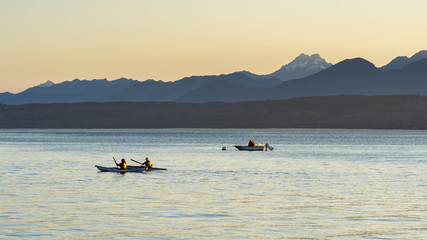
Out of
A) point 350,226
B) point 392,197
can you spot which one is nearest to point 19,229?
point 350,226

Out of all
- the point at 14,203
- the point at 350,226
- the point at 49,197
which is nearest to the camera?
the point at 350,226

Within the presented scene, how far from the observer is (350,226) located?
36906mm

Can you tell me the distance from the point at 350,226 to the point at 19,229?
16.8 metres

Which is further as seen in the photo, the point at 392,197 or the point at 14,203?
the point at 392,197

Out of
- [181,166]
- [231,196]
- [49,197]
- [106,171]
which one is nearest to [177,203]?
[231,196]

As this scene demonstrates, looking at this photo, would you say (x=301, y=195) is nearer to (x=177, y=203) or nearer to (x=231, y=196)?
(x=231, y=196)

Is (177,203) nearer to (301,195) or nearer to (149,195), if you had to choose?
(149,195)

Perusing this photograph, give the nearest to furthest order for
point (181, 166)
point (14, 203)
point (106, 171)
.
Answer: point (14, 203), point (106, 171), point (181, 166)

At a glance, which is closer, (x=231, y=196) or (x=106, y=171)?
(x=231, y=196)

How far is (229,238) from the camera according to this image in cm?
3359

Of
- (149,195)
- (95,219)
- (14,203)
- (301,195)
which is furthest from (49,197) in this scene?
(301,195)

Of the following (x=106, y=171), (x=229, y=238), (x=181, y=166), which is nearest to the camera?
(x=229, y=238)

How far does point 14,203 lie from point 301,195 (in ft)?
64.8

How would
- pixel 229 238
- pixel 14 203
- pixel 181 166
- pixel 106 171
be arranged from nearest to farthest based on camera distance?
pixel 229 238
pixel 14 203
pixel 106 171
pixel 181 166
